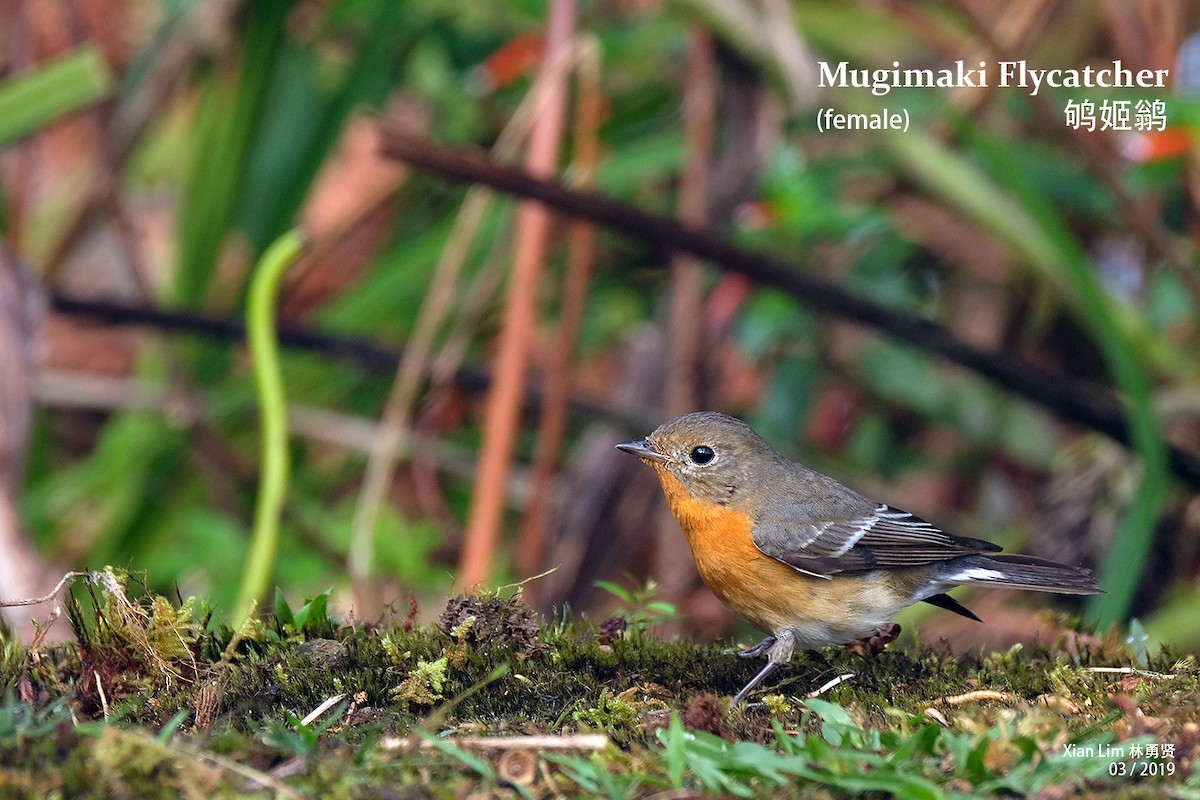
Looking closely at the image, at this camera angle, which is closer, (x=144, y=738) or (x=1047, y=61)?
(x=144, y=738)

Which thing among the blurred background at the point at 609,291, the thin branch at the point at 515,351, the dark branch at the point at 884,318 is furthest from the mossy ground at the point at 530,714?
the dark branch at the point at 884,318

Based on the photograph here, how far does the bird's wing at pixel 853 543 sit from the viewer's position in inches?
159

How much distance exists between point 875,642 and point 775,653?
1.16 ft

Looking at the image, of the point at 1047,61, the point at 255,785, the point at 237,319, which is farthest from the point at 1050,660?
the point at 1047,61

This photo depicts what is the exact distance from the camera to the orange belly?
3.79 meters

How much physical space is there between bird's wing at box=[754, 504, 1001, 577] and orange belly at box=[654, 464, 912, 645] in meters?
0.04

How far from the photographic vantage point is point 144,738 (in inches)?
84.0

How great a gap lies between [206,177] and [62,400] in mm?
1520

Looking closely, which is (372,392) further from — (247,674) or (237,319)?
(247,674)

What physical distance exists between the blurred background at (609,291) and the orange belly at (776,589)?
4.13 ft

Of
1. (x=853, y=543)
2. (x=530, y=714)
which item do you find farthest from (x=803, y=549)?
(x=530, y=714)

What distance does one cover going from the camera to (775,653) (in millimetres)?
3400

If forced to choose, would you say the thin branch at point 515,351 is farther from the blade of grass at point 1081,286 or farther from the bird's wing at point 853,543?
the blade of grass at point 1081,286

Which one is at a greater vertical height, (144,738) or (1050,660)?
(144,738)
